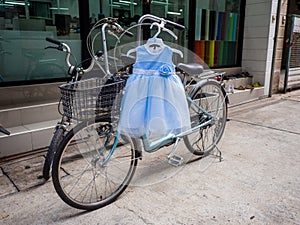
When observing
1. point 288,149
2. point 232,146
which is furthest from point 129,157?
point 288,149

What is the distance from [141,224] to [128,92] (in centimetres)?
85

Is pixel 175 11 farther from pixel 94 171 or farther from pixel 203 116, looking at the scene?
pixel 94 171

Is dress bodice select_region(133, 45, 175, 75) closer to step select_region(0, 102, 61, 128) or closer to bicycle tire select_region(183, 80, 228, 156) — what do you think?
bicycle tire select_region(183, 80, 228, 156)

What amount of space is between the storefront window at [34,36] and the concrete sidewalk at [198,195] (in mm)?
1196

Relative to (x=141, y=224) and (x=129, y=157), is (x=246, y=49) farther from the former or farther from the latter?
(x=141, y=224)

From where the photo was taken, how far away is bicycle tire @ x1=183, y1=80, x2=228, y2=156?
254cm

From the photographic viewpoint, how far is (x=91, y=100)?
1.70 meters

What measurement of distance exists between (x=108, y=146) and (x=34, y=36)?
2.15m

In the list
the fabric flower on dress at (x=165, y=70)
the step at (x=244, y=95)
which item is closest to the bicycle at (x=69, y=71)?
the fabric flower on dress at (x=165, y=70)

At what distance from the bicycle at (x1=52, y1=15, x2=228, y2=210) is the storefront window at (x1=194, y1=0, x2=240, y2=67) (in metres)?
2.49

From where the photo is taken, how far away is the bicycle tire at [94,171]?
175cm

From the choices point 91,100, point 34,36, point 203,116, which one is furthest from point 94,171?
point 34,36

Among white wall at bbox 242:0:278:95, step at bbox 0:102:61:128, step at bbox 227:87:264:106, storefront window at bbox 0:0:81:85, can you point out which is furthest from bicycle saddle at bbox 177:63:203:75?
white wall at bbox 242:0:278:95

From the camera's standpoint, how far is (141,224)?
1.72 meters
